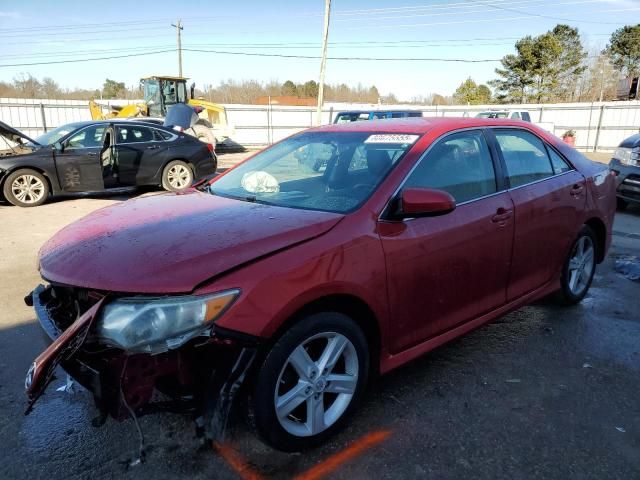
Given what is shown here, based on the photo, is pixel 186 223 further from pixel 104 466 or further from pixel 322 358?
pixel 104 466

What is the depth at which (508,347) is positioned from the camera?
3.65m

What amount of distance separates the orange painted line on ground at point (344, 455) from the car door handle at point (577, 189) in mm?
2493

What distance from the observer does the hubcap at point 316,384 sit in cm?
232

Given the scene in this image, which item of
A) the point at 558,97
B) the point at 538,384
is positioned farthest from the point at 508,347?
the point at 558,97

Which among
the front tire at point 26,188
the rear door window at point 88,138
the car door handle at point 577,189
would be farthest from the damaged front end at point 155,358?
the rear door window at point 88,138

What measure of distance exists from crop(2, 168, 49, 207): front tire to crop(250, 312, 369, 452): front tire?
8343 mm

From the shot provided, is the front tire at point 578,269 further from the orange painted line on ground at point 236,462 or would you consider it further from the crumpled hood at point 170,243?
the orange painted line on ground at point 236,462

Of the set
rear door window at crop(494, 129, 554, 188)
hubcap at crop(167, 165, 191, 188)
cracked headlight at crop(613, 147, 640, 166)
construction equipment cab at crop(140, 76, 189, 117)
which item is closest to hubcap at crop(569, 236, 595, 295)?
rear door window at crop(494, 129, 554, 188)

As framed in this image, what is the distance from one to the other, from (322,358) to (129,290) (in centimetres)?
96

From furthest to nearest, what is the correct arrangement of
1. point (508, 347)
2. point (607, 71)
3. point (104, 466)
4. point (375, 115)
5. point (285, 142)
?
point (607, 71), point (375, 115), point (285, 142), point (508, 347), point (104, 466)

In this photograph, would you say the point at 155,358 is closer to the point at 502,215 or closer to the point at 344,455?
the point at 344,455

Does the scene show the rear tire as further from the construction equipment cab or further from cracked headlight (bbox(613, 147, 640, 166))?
cracked headlight (bbox(613, 147, 640, 166))

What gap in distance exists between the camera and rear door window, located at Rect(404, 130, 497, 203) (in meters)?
2.97

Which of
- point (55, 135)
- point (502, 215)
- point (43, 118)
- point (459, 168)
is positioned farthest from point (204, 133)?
point (502, 215)
